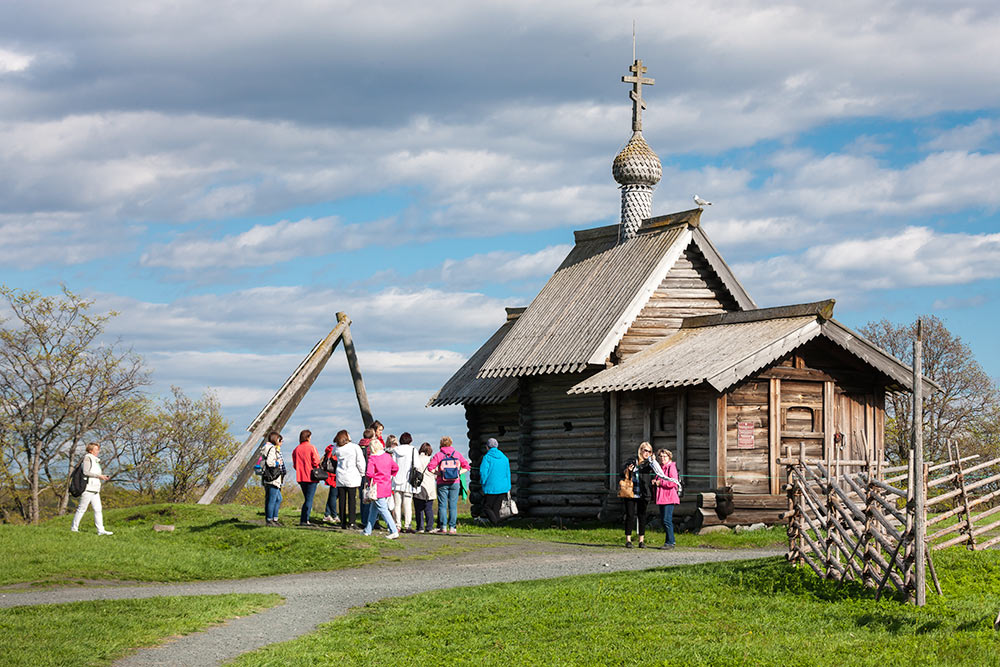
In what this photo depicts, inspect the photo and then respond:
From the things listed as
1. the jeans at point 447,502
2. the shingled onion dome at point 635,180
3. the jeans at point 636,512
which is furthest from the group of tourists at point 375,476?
the shingled onion dome at point 635,180

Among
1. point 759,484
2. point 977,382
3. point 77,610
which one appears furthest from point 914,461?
point 977,382

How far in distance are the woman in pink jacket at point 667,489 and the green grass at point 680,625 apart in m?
5.27

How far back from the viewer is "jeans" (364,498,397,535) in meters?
22.7

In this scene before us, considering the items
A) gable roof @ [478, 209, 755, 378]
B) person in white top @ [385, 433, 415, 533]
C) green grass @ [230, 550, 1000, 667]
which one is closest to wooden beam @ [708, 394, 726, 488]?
gable roof @ [478, 209, 755, 378]

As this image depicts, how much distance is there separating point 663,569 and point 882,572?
387 centimetres

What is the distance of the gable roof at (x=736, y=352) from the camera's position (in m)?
24.1

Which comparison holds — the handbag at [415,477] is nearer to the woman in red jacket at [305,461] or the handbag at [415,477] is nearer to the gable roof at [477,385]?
the woman in red jacket at [305,461]

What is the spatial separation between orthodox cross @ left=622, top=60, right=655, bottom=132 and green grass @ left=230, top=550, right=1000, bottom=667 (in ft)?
67.5

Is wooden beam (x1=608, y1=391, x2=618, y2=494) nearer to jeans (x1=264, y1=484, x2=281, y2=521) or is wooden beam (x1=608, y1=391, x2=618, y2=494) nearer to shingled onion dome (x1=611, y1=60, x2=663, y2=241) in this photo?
shingled onion dome (x1=611, y1=60, x2=663, y2=241)

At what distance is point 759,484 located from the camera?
25250mm

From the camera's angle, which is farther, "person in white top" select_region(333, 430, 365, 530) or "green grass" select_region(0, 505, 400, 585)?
"person in white top" select_region(333, 430, 365, 530)

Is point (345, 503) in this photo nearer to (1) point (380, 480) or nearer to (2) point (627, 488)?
(1) point (380, 480)

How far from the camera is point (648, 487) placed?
22.2m

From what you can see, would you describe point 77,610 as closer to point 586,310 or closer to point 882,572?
point 882,572
